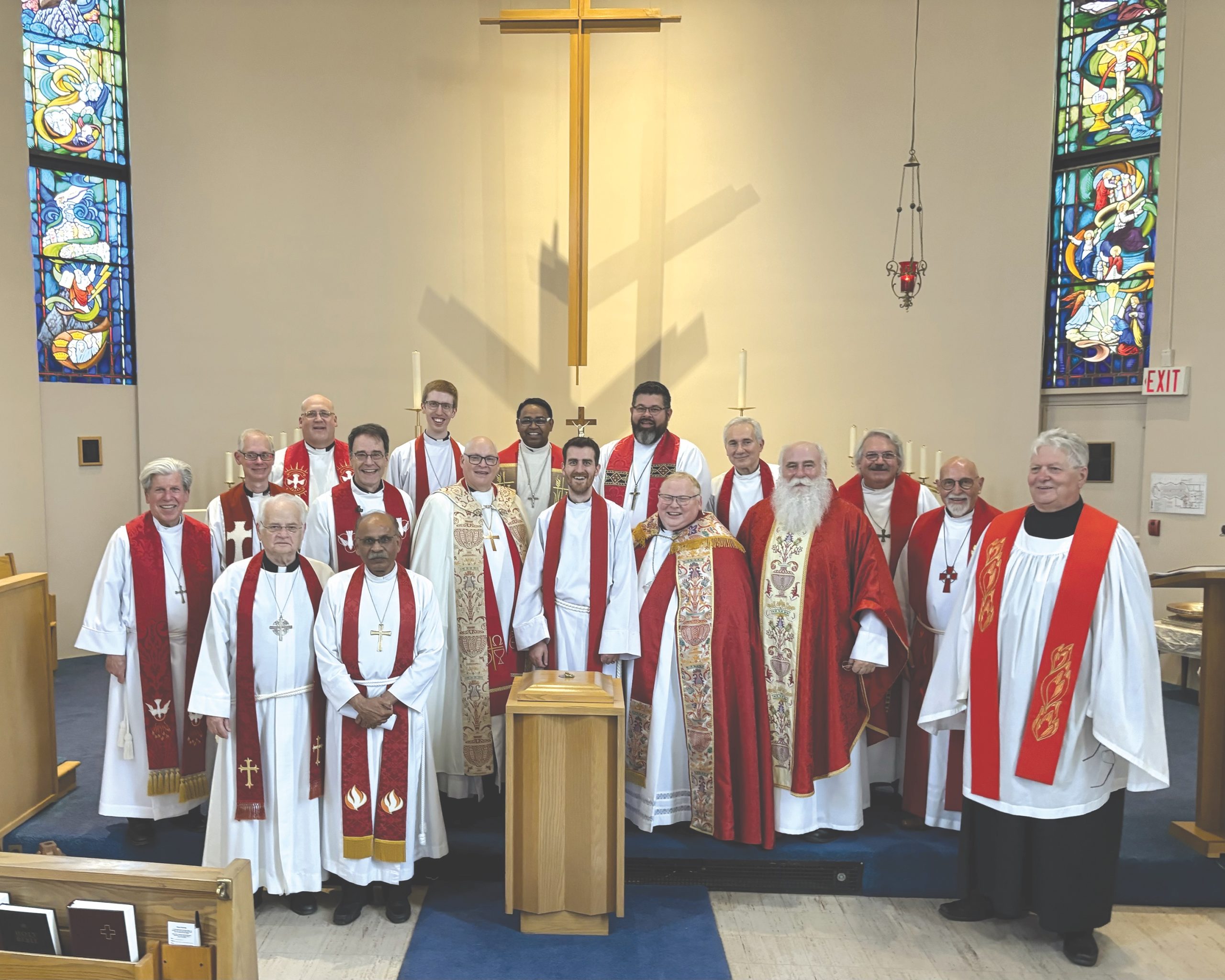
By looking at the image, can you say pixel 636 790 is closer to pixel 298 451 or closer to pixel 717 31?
pixel 298 451

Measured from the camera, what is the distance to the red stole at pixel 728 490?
4.88 meters

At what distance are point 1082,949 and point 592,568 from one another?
8.05ft

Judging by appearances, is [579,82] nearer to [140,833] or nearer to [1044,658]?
[1044,658]

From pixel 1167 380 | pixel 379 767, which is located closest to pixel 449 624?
pixel 379 767

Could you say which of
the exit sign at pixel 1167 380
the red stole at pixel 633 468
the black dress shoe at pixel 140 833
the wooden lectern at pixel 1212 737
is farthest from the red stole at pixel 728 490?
the exit sign at pixel 1167 380

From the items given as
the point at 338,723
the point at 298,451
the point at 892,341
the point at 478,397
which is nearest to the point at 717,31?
the point at 892,341

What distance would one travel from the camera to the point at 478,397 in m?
7.66

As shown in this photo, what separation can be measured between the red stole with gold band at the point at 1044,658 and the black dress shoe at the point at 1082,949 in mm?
615

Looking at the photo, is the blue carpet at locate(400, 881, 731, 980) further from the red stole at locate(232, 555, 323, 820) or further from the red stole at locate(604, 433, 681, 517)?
the red stole at locate(604, 433, 681, 517)

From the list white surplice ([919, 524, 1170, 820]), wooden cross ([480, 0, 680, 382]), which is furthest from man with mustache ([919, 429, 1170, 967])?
wooden cross ([480, 0, 680, 382])

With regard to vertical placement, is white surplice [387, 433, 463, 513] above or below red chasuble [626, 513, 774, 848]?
above

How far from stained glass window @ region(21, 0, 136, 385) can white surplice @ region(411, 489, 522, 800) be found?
4.37 m

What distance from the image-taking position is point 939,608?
14.5ft

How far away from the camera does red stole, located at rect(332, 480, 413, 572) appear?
14.8 feet
